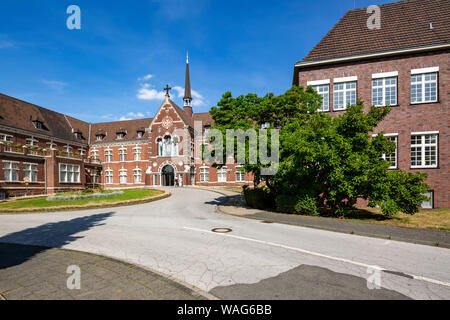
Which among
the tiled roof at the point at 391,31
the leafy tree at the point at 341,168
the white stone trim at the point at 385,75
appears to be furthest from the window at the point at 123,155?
the white stone trim at the point at 385,75

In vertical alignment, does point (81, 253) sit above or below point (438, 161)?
below

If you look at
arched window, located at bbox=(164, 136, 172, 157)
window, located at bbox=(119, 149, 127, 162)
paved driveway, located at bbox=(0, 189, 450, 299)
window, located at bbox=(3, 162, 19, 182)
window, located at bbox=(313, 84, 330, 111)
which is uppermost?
window, located at bbox=(313, 84, 330, 111)

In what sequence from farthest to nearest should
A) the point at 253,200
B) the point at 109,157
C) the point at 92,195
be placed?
the point at 109,157 → the point at 92,195 → the point at 253,200

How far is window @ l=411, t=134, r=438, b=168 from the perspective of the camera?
50.4 feet

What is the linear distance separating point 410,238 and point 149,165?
37506 millimetres

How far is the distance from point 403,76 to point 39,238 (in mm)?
21719

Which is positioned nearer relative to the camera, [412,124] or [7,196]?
[412,124]

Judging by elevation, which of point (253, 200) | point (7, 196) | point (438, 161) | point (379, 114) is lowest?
point (7, 196)

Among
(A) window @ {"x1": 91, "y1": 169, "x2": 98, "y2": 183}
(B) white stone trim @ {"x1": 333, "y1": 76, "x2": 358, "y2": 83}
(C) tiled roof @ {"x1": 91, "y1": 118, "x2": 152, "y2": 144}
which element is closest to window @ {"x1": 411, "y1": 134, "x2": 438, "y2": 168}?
(B) white stone trim @ {"x1": 333, "y1": 76, "x2": 358, "y2": 83}

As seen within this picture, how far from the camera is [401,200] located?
35.4 feet

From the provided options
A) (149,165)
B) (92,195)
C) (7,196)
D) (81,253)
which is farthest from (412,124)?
(7,196)

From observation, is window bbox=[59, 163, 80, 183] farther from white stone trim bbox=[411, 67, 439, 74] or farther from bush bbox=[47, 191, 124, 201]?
white stone trim bbox=[411, 67, 439, 74]

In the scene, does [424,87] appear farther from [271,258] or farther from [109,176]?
[109,176]
